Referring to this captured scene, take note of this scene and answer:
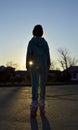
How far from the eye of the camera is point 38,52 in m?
8.25

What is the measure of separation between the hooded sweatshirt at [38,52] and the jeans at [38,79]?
4.1 inches

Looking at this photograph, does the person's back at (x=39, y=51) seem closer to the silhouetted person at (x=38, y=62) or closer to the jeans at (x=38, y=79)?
the silhouetted person at (x=38, y=62)

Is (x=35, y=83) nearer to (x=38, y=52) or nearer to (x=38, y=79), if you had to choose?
(x=38, y=79)

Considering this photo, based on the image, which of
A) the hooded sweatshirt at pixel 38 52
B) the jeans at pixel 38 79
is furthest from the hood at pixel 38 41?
the jeans at pixel 38 79

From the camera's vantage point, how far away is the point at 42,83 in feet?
27.2

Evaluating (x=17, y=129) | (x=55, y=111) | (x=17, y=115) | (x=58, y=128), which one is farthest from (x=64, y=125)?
(x=55, y=111)

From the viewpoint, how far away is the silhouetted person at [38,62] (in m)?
8.15

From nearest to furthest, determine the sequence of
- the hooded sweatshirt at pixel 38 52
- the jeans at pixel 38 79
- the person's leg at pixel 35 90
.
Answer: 1. the person's leg at pixel 35 90
2. the jeans at pixel 38 79
3. the hooded sweatshirt at pixel 38 52

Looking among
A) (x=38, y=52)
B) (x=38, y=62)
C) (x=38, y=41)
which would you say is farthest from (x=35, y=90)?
(x=38, y=41)

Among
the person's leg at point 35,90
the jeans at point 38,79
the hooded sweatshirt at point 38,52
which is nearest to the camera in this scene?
the person's leg at point 35,90

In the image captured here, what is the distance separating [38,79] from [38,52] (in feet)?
1.78

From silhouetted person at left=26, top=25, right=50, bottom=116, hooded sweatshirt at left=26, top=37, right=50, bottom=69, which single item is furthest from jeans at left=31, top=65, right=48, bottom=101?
hooded sweatshirt at left=26, top=37, right=50, bottom=69

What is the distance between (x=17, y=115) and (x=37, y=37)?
1.63 metres

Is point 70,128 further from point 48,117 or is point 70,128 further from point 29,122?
point 48,117
